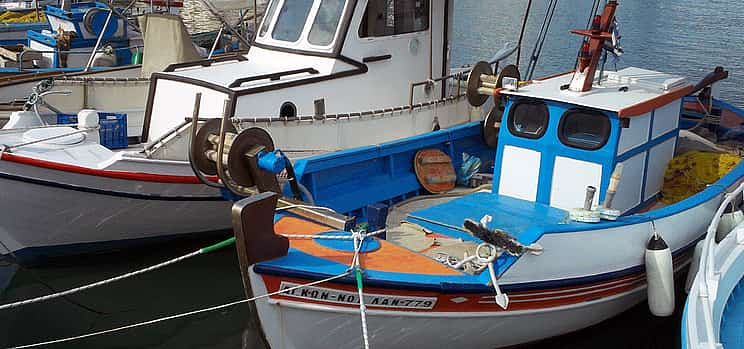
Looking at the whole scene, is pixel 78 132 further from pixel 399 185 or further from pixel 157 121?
pixel 399 185

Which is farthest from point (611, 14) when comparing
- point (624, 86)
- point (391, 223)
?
point (391, 223)

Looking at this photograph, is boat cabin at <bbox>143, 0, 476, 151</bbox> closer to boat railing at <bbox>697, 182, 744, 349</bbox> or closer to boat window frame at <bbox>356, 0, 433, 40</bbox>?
boat window frame at <bbox>356, 0, 433, 40</bbox>

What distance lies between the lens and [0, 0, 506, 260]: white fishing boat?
27.2ft

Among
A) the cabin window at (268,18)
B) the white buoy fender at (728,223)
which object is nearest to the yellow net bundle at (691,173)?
the white buoy fender at (728,223)

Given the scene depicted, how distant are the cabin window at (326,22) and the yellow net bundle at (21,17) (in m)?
13.4

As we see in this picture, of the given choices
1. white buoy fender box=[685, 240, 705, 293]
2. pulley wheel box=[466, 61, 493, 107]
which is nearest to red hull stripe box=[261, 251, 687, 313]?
white buoy fender box=[685, 240, 705, 293]

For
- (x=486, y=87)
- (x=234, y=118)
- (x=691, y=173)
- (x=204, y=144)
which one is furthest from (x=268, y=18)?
(x=691, y=173)

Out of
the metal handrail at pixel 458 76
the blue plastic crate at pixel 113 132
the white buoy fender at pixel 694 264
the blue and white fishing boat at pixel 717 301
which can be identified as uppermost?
the metal handrail at pixel 458 76

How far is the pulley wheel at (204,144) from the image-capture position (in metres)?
6.68

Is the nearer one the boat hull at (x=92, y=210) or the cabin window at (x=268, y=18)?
the boat hull at (x=92, y=210)

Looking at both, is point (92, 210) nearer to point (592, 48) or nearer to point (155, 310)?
point (155, 310)

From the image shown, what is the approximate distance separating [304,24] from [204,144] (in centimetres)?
338

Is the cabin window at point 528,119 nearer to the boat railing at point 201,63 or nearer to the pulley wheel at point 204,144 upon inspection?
the pulley wheel at point 204,144

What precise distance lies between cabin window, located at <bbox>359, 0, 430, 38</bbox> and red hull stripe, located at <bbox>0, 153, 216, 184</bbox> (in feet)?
9.20
